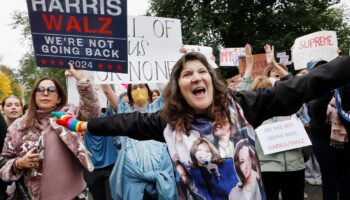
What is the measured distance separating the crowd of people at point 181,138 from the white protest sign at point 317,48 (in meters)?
1.78

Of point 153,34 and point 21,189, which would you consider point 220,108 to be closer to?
point 21,189

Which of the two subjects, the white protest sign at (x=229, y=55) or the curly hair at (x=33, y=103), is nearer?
the curly hair at (x=33, y=103)

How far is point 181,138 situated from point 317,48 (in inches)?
182

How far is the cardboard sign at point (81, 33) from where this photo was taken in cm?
291

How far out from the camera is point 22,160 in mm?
2738

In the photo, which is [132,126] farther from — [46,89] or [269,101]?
[46,89]

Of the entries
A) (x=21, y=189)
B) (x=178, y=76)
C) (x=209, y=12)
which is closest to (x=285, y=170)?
(x=178, y=76)

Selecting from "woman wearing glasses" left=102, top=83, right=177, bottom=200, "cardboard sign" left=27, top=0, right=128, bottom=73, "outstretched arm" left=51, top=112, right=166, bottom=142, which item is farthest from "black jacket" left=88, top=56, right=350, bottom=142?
"woman wearing glasses" left=102, top=83, right=177, bottom=200

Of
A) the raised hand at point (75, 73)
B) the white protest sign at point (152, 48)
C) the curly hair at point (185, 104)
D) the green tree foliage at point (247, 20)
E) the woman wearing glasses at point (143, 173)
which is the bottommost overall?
the woman wearing glasses at point (143, 173)

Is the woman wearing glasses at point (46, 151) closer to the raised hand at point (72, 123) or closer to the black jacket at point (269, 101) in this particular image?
the raised hand at point (72, 123)

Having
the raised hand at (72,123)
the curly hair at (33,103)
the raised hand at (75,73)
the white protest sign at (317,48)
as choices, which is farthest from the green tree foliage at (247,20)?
the raised hand at (72,123)

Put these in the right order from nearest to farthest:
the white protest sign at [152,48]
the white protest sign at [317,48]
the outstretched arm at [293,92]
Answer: the outstretched arm at [293,92] < the white protest sign at [152,48] < the white protest sign at [317,48]

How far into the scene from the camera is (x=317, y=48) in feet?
19.7

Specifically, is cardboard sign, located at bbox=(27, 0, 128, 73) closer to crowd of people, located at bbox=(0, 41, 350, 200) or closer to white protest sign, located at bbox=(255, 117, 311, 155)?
crowd of people, located at bbox=(0, 41, 350, 200)
